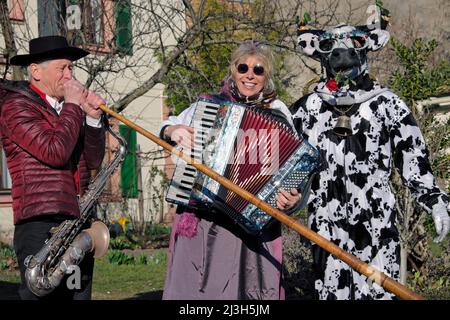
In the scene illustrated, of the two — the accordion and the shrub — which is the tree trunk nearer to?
the shrub

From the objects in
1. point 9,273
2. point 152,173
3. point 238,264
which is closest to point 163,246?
point 152,173

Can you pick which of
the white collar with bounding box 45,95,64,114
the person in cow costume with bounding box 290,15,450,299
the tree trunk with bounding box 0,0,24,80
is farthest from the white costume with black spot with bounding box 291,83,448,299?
the tree trunk with bounding box 0,0,24,80

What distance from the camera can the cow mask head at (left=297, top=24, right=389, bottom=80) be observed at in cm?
477

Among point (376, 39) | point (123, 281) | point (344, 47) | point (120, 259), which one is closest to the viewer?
point (344, 47)

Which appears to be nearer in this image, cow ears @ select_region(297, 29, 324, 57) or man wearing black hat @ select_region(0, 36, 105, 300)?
man wearing black hat @ select_region(0, 36, 105, 300)

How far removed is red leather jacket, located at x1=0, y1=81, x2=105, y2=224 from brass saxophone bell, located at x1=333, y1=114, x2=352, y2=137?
1.46 metres

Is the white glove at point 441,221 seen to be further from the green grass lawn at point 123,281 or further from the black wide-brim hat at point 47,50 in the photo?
the green grass lawn at point 123,281

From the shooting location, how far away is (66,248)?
4438mm

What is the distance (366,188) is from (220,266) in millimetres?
972

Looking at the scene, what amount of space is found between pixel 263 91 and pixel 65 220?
4.65 ft

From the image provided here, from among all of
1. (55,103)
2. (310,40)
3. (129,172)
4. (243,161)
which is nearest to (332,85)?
(310,40)

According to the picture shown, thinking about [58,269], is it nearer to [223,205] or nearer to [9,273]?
[223,205]

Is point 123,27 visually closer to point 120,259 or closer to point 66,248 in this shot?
point 120,259

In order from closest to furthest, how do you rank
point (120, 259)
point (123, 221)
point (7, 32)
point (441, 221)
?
point (441, 221), point (7, 32), point (120, 259), point (123, 221)
